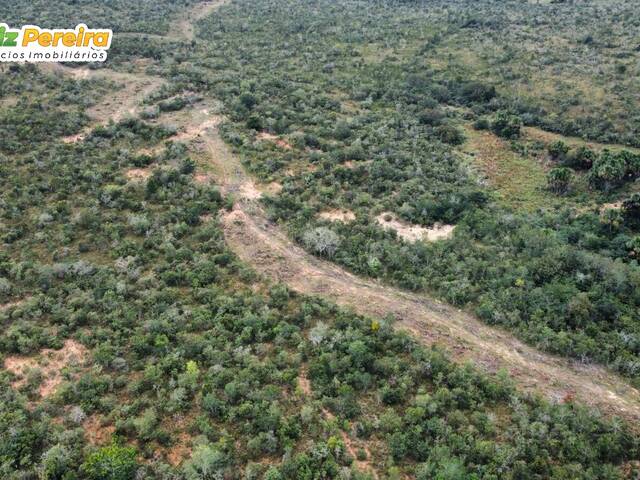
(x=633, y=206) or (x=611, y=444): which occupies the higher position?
(x=633, y=206)

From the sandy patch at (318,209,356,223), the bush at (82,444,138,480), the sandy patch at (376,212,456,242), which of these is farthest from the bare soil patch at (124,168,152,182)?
the bush at (82,444,138,480)

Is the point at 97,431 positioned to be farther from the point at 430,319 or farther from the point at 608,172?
the point at 608,172

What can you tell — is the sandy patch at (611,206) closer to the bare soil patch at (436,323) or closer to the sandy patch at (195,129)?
the bare soil patch at (436,323)

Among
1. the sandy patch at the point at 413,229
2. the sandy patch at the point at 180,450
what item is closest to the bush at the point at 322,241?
the sandy patch at the point at 413,229

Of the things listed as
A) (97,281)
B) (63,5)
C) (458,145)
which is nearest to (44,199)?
(97,281)

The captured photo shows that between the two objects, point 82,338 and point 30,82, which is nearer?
point 82,338

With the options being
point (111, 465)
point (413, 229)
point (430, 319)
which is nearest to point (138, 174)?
point (413, 229)

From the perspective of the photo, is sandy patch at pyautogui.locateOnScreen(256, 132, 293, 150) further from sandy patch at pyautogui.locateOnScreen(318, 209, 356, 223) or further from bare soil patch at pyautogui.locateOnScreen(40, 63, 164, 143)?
bare soil patch at pyautogui.locateOnScreen(40, 63, 164, 143)

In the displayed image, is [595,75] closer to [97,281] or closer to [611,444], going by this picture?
[611,444]
